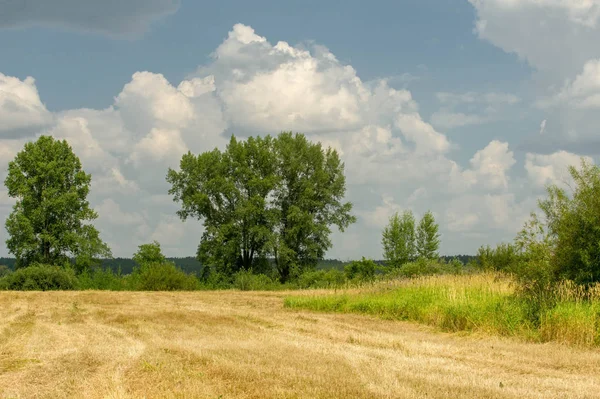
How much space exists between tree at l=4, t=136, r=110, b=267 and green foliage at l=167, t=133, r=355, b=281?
9.34m

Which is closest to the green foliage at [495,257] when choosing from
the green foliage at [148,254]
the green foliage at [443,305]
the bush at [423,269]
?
the bush at [423,269]

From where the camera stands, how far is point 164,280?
39.4m

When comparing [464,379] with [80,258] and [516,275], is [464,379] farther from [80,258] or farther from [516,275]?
[80,258]

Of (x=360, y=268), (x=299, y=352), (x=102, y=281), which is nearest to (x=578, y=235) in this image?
(x=299, y=352)

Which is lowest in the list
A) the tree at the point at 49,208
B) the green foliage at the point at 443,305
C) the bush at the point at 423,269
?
the green foliage at the point at 443,305

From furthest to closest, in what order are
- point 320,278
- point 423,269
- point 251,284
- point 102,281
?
point 320,278
point 251,284
point 102,281
point 423,269

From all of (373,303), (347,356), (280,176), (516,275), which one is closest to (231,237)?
(280,176)

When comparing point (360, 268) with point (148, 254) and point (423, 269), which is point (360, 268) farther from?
point (148, 254)

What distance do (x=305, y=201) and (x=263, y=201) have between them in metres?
3.81

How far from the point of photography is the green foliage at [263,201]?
5350 cm

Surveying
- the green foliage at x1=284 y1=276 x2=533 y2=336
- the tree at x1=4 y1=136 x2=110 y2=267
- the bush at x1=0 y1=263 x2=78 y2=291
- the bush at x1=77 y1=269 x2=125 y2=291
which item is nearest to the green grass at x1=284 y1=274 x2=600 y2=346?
the green foliage at x1=284 y1=276 x2=533 y2=336

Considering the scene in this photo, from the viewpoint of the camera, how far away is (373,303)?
75.1ft

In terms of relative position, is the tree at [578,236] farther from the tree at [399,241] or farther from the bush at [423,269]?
the tree at [399,241]

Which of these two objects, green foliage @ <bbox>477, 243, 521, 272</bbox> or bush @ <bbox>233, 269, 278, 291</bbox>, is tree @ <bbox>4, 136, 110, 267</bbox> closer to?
bush @ <bbox>233, 269, 278, 291</bbox>
